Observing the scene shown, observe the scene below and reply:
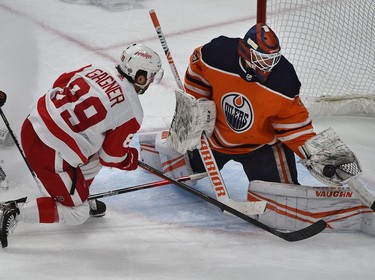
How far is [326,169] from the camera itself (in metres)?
2.54

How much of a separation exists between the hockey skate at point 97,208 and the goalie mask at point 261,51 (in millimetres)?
809

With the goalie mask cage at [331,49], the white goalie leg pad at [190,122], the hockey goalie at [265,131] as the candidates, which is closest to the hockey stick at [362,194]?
the hockey goalie at [265,131]

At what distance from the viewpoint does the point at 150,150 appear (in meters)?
3.13

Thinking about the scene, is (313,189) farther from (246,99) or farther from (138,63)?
(138,63)

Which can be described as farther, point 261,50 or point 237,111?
point 237,111

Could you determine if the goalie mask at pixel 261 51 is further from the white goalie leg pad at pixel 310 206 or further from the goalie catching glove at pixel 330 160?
the white goalie leg pad at pixel 310 206

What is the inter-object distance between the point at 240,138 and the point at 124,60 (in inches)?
22.8

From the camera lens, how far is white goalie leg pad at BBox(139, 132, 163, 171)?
312 cm

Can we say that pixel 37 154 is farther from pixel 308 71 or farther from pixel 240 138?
pixel 308 71

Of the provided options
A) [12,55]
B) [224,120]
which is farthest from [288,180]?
[12,55]

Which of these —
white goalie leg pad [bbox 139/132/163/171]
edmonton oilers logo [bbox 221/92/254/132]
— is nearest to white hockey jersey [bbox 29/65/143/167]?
edmonton oilers logo [bbox 221/92/254/132]

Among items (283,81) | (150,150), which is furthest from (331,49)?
(283,81)

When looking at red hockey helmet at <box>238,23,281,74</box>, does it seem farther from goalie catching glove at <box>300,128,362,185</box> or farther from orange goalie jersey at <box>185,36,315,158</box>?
A: goalie catching glove at <box>300,128,362,185</box>

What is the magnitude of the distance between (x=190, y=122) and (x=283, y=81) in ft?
1.35
